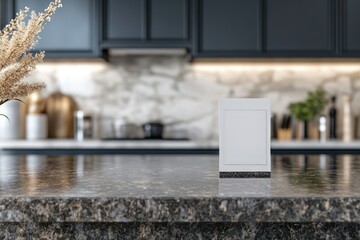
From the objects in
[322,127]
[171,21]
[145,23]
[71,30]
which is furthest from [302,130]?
[71,30]

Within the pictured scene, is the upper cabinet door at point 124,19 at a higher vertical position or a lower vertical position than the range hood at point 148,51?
higher

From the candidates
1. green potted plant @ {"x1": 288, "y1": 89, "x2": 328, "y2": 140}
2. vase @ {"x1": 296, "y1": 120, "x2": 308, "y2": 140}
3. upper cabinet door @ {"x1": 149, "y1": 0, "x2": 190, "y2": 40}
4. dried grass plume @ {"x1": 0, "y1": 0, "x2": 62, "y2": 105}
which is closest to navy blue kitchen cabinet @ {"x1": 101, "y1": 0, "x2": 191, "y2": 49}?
upper cabinet door @ {"x1": 149, "y1": 0, "x2": 190, "y2": 40}

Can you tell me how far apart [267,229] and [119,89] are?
3036 millimetres

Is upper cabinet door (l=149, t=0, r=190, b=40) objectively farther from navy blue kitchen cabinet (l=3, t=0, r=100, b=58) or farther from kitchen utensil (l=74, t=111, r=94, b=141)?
kitchen utensil (l=74, t=111, r=94, b=141)

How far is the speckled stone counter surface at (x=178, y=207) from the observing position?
901mm

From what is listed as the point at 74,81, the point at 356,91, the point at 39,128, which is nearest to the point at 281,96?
the point at 356,91

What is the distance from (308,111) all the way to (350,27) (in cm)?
70

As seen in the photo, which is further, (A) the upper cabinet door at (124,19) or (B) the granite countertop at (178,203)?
(A) the upper cabinet door at (124,19)

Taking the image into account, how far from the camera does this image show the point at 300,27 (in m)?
3.50

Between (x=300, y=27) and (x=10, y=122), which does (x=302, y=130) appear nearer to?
(x=300, y=27)

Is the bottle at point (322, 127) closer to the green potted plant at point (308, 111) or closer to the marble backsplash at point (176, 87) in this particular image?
the green potted plant at point (308, 111)

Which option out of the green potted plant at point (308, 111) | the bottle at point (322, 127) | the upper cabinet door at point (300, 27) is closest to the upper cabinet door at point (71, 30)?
the upper cabinet door at point (300, 27)

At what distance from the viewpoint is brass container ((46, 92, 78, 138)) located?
151 inches

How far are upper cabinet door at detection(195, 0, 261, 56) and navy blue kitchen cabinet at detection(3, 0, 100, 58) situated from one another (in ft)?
2.65
